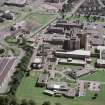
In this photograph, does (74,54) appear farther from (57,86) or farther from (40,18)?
(40,18)

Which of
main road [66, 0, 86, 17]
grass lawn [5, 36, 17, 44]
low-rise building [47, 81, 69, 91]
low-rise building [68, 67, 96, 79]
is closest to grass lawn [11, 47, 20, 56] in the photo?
grass lawn [5, 36, 17, 44]

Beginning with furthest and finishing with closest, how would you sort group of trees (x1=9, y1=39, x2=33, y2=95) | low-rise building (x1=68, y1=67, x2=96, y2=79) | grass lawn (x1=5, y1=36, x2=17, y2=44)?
grass lawn (x1=5, y1=36, x2=17, y2=44) < low-rise building (x1=68, y1=67, x2=96, y2=79) < group of trees (x1=9, y1=39, x2=33, y2=95)

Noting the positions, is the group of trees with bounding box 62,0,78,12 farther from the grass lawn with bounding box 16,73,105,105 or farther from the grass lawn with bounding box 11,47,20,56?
the grass lawn with bounding box 16,73,105,105

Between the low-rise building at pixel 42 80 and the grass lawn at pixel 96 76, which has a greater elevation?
the low-rise building at pixel 42 80

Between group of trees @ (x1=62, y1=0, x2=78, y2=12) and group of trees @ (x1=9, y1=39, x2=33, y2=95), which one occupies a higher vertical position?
group of trees @ (x1=62, y1=0, x2=78, y2=12)

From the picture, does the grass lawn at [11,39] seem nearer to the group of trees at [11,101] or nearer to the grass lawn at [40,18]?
the grass lawn at [40,18]

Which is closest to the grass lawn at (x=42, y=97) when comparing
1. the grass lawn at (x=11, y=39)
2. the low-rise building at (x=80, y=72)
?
the low-rise building at (x=80, y=72)

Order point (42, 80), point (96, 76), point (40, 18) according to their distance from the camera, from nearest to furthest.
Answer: point (42, 80)
point (96, 76)
point (40, 18)

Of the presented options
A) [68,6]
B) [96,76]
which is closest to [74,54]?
[96,76]

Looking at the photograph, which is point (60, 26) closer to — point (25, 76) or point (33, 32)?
point (33, 32)

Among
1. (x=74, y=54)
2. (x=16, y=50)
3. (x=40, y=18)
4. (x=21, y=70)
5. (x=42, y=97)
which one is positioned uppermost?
(x=40, y=18)

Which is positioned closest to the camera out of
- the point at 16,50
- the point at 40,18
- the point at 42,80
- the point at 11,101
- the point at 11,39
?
the point at 11,101
